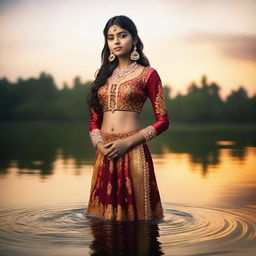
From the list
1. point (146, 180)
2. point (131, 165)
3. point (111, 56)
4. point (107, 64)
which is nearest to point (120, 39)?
point (111, 56)

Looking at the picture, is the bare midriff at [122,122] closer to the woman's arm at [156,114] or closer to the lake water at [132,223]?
the woman's arm at [156,114]

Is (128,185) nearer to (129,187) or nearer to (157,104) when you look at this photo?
(129,187)

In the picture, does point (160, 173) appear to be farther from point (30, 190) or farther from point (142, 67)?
point (142, 67)

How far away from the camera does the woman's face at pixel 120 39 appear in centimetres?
530

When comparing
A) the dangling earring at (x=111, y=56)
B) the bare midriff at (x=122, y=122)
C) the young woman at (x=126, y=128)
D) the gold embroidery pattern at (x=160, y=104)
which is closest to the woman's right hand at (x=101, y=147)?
the young woman at (x=126, y=128)

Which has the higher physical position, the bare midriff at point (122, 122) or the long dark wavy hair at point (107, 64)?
the long dark wavy hair at point (107, 64)

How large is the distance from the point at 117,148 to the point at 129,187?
0.42 meters

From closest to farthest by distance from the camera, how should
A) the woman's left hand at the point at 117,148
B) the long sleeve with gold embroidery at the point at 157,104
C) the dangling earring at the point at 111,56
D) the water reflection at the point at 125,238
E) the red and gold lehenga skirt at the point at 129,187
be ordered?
the water reflection at the point at 125,238, the woman's left hand at the point at 117,148, the long sleeve with gold embroidery at the point at 157,104, the red and gold lehenga skirt at the point at 129,187, the dangling earring at the point at 111,56

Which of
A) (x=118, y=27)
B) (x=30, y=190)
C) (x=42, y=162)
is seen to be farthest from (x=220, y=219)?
(x=42, y=162)

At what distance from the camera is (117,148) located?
506 cm

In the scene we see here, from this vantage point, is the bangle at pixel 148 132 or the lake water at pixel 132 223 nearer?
the lake water at pixel 132 223

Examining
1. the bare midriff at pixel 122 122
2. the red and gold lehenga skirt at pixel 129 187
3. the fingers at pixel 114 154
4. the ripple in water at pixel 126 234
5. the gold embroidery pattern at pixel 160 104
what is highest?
the gold embroidery pattern at pixel 160 104

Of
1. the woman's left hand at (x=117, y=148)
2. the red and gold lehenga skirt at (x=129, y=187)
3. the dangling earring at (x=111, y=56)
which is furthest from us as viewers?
the dangling earring at (x=111, y=56)

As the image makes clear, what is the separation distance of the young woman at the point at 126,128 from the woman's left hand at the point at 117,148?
6 centimetres
